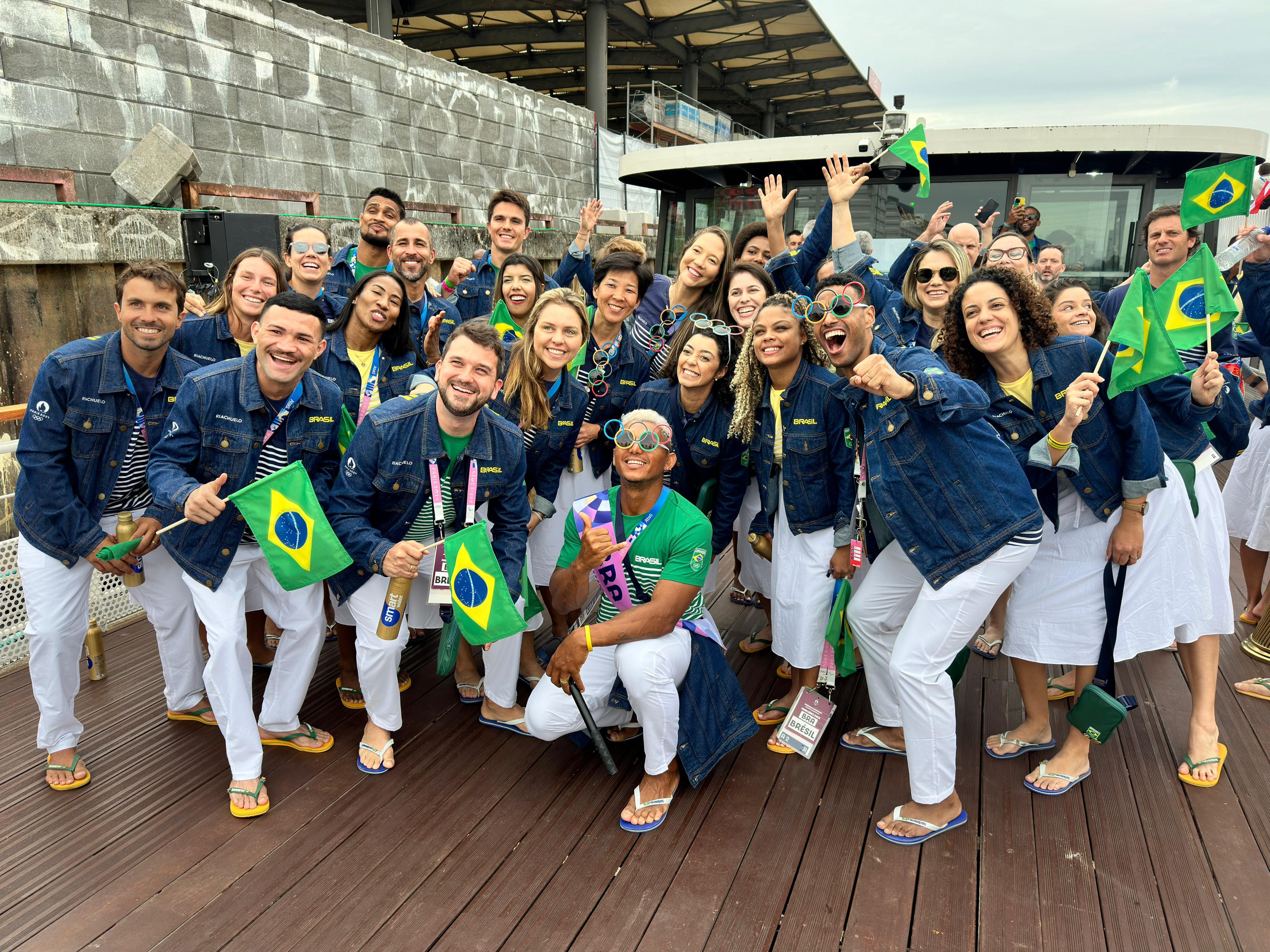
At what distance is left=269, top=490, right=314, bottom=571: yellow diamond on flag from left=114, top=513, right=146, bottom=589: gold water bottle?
1.97ft

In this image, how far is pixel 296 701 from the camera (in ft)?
11.3

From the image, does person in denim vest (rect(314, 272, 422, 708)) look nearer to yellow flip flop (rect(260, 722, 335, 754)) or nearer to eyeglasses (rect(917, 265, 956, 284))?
yellow flip flop (rect(260, 722, 335, 754))

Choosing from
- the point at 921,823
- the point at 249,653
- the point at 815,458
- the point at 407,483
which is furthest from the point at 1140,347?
the point at 249,653

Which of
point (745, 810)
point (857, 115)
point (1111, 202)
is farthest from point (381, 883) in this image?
point (857, 115)

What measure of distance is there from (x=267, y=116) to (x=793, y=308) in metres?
9.99

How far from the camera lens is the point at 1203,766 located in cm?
326

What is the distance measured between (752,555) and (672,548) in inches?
55.7

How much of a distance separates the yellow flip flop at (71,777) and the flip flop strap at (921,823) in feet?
10.4

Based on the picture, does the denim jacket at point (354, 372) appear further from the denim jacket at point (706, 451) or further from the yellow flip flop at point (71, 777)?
the yellow flip flop at point (71, 777)

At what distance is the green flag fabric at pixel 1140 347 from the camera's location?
9.29ft

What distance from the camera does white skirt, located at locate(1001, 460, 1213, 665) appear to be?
3189mm

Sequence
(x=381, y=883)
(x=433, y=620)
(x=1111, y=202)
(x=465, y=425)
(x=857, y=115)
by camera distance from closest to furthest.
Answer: (x=381, y=883) < (x=465, y=425) < (x=433, y=620) < (x=1111, y=202) < (x=857, y=115)

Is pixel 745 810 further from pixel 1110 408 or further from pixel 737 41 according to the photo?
pixel 737 41

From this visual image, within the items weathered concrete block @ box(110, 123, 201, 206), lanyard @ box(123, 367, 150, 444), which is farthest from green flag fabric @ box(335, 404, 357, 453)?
weathered concrete block @ box(110, 123, 201, 206)
